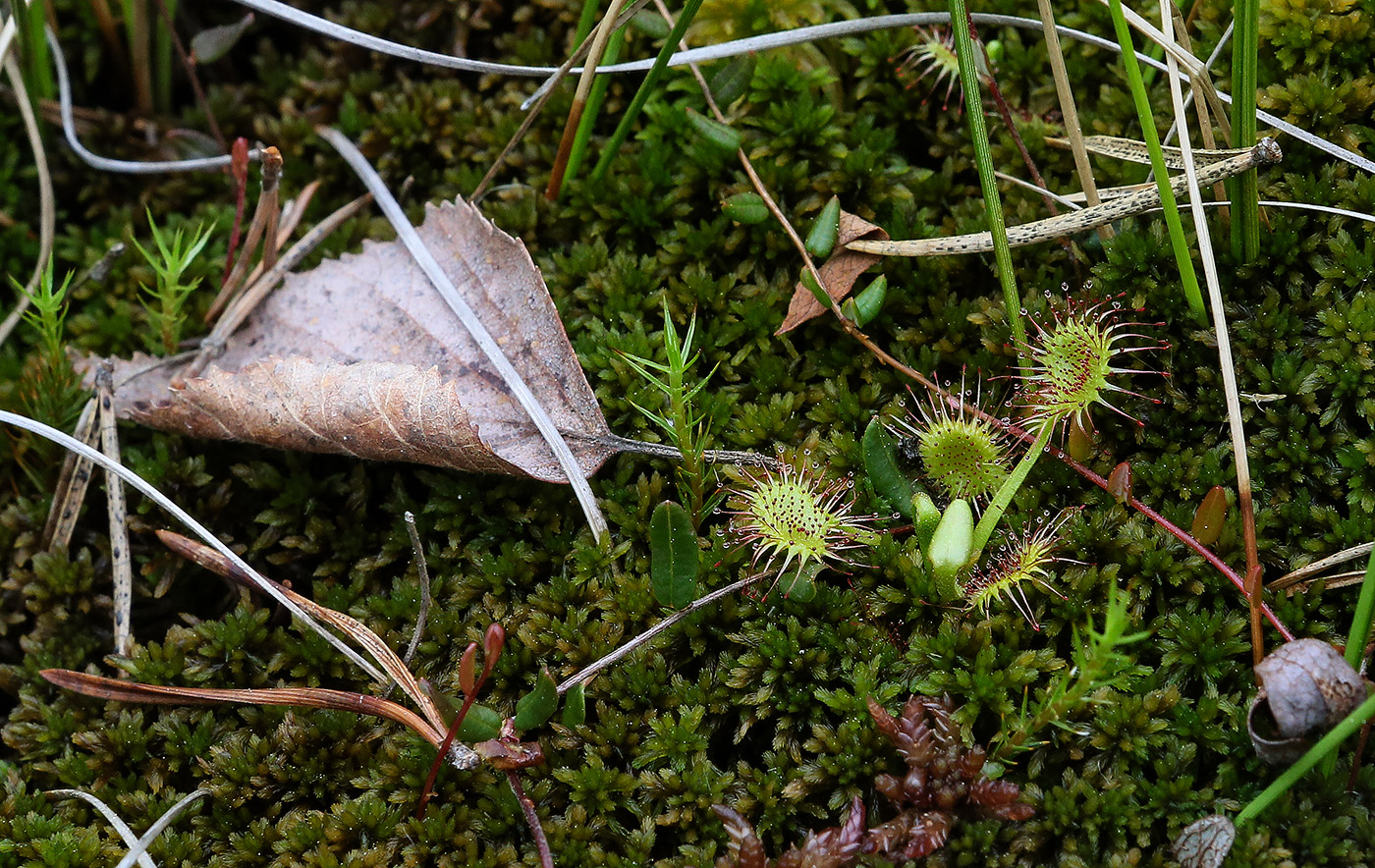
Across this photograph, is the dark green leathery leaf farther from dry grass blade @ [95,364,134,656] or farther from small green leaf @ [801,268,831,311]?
dry grass blade @ [95,364,134,656]

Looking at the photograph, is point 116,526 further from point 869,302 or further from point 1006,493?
point 1006,493

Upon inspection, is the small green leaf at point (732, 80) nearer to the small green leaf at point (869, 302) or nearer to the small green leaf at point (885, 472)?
the small green leaf at point (869, 302)

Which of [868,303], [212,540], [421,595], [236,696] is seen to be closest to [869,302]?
[868,303]

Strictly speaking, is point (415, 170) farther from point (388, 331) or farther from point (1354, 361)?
point (1354, 361)

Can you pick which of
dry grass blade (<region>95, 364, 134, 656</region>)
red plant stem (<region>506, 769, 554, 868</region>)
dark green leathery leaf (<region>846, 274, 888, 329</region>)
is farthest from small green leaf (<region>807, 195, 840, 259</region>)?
dry grass blade (<region>95, 364, 134, 656</region>)

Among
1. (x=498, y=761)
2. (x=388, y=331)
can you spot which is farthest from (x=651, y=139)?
(x=498, y=761)

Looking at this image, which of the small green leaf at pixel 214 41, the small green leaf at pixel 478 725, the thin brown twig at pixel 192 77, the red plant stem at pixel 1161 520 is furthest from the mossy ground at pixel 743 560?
the small green leaf at pixel 214 41
